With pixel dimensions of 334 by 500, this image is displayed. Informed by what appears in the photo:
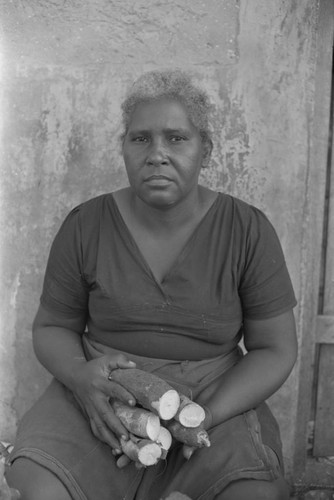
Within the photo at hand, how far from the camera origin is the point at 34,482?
83.3 inches

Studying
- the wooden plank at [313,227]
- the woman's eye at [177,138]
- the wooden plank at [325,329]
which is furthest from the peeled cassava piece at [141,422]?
the wooden plank at [325,329]

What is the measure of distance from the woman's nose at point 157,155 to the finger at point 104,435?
0.90 metres

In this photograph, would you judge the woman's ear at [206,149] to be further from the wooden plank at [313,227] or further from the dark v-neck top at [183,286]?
the wooden plank at [313,227]

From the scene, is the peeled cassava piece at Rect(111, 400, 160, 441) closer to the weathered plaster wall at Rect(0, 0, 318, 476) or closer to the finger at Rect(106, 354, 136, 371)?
the finger at Rect(106, 354, 136, 371)

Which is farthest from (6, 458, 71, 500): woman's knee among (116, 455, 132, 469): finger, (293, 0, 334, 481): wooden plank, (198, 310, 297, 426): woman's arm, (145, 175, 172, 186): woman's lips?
(293, 0, 334, 481): wooden plank

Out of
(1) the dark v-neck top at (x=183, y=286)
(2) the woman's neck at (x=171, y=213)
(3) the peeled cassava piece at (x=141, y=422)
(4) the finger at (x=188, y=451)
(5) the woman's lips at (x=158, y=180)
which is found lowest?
(4) the finger at (x=188, y=451)

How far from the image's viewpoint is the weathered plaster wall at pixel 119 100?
123 inches

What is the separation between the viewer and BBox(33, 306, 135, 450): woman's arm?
2.25m

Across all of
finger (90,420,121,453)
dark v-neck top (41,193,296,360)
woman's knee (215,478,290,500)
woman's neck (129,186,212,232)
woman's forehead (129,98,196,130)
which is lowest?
woman's knee (215,478,290,500)

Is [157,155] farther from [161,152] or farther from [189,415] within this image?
[189,415]

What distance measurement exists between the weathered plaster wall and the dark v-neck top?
670 millimetres

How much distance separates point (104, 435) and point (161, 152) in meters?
0.97

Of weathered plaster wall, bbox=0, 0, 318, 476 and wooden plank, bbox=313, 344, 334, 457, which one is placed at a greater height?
weathered plaster wall, bbox=0, 0, 318, 476

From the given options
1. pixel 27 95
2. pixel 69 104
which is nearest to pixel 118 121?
pixel 69 104
